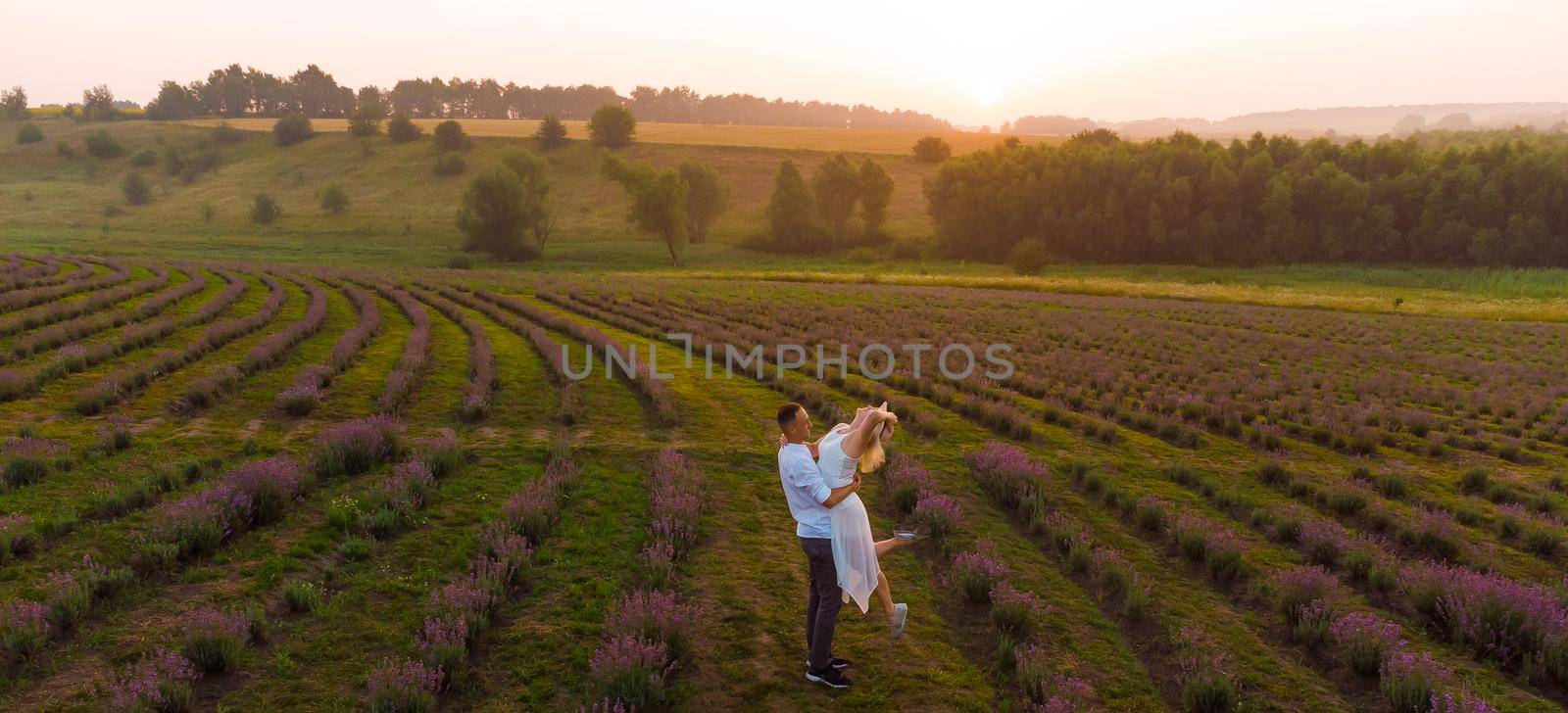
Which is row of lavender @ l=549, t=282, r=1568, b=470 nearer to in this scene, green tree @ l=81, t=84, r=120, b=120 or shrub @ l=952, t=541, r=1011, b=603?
shrub @ l=952, t=541, r=1011, b=603

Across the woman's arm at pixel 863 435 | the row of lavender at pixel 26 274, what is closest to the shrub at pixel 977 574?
the woman's arm at pixel 863 435

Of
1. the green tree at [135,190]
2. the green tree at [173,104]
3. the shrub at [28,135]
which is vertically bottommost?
the green tree at [135,190]

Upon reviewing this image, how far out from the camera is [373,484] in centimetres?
1034

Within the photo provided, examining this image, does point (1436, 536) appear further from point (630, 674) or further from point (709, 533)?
point (630, 674)

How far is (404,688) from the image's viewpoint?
5746 millimetres

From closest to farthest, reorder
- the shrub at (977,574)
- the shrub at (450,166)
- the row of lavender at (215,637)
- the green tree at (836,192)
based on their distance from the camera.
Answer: the row of lavender at (215,637), the shrub at (977,574), the green tree at (836,192), the shrub at (450,166)

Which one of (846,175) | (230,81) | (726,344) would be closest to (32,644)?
(726,344)

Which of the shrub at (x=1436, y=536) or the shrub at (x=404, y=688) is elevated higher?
the shrub at (x=404, y=688)

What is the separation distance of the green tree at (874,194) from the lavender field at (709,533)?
70.7 meters

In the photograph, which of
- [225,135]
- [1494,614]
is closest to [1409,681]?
[1494,614]

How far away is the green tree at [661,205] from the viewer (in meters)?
74.6

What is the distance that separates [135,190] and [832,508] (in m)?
130

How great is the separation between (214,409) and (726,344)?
42.7 ft

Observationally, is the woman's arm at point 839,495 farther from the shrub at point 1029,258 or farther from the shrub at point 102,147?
the shrub at point 102,147
